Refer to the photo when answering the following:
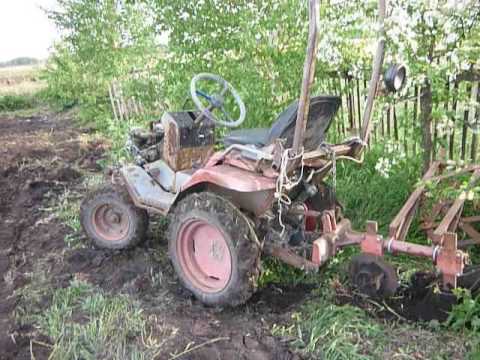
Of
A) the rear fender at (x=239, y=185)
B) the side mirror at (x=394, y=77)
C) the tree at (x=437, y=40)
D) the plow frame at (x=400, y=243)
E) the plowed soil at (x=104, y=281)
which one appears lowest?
the plowed soil at (x=104, y=281)

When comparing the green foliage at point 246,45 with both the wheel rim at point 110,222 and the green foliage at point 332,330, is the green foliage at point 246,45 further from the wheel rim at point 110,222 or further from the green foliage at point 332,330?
the green foliage at point 332,330

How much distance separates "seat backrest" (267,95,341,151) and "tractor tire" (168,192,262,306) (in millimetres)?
540

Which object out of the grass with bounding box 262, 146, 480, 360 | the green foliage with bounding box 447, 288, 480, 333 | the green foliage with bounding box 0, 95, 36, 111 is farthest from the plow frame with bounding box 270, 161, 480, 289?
the green foliage with bounding box 0, 95, 36, 111

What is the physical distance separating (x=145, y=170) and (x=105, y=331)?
1.50 meters

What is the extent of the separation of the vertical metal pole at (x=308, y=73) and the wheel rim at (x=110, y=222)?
189cm

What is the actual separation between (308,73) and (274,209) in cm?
105

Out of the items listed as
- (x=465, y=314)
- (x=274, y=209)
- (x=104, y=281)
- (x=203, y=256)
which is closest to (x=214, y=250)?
(x=203, y=256)

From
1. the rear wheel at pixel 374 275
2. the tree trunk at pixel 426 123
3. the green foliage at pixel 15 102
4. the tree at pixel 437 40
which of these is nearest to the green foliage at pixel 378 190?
the tree trunk at pixel 426 123

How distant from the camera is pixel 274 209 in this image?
3193 mm

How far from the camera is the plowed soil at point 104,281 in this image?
2.64 m

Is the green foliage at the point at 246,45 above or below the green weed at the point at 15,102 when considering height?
above

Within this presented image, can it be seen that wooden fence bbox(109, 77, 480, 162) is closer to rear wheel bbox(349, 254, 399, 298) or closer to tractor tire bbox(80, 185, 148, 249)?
rear wheel bbox(349, 254, 399, 298)

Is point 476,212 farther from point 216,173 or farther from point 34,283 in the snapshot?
point 34,283

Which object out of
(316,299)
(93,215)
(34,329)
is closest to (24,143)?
(93,215)
